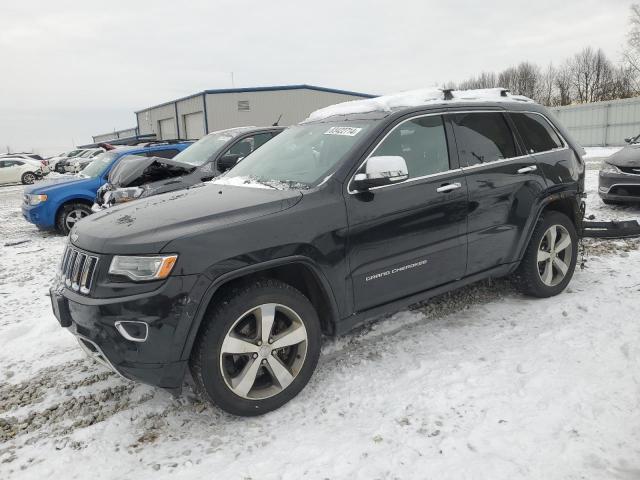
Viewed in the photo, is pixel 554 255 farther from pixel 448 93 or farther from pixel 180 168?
pixel 180 168

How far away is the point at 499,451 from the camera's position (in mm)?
2506

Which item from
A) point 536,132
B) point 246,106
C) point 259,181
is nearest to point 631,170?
point 536,132

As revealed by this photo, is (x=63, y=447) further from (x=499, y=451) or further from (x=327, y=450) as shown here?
(x=499, y=451)

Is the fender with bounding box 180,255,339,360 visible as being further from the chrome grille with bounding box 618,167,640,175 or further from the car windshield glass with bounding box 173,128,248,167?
the chrome grille with bounding box 618,167,640,175

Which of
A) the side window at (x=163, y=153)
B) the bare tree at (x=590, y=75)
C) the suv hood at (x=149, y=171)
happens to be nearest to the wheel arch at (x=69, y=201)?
the side window at (x=163, y=153)

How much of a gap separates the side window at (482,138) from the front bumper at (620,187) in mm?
4934

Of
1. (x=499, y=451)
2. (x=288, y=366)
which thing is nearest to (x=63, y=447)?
(x=288, y=366)

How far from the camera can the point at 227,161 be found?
24.8ft

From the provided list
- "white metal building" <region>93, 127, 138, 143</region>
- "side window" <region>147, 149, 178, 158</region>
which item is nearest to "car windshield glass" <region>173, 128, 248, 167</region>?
"side window" <region>147, 149, 178, 158</region>

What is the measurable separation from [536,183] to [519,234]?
0.49 metres

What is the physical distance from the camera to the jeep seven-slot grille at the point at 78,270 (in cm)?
276

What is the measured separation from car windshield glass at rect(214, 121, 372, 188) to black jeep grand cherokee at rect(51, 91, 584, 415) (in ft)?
0.06

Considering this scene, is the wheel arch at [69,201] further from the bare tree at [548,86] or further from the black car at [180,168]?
the bare tree at [548,86]

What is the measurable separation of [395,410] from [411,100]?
2.41m
